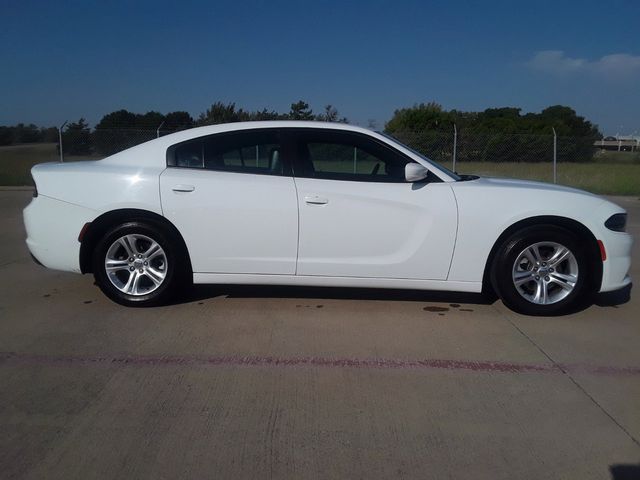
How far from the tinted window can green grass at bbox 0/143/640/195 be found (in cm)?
1301

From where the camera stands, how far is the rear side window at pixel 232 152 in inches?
208

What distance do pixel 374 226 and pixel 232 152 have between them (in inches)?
55.3

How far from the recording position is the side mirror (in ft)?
16.4

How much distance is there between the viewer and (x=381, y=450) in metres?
3.05

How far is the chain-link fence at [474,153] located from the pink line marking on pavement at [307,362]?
15.1 meters

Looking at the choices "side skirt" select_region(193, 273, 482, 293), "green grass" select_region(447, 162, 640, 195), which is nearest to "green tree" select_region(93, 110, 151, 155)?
"green grass" select_region(447, 162, 640, 195)

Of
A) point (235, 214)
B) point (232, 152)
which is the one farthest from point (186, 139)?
point (235, 214)

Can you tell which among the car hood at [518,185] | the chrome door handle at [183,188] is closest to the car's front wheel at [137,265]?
the chrome door handle at [183,188]

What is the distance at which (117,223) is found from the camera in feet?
17.2

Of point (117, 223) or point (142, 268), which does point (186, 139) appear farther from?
point (142, 268)

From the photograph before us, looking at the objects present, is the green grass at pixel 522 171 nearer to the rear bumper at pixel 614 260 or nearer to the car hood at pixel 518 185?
the car hood at pixel 518 185

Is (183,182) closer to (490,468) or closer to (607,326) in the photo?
(490,468)

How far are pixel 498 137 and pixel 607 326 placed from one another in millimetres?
16257

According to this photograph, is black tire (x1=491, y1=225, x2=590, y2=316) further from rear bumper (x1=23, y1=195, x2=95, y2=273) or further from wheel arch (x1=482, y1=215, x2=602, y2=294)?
rear bumper (x1=23, y1=195, x2=95, y2=273)
